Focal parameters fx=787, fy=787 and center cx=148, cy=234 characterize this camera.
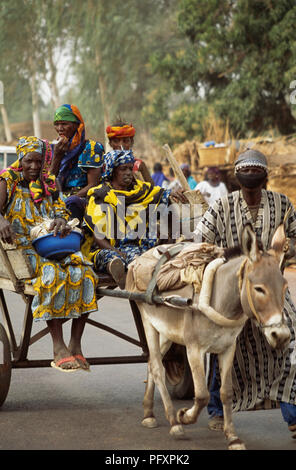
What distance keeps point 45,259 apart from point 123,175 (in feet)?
3.25

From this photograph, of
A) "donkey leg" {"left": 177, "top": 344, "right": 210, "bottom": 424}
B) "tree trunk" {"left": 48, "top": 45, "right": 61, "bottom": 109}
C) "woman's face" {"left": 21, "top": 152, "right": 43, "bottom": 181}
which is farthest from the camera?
"tree trunk" {"left": 48, "top": 45, "right": 61, "bottom": 109}

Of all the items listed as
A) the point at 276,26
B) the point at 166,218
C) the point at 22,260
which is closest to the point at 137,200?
the point at 166,218

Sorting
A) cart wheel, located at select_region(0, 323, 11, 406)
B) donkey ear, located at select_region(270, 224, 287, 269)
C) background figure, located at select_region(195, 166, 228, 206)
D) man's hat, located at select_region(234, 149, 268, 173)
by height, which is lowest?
cart wheel, located at select_region(0, 323, 11, 406)

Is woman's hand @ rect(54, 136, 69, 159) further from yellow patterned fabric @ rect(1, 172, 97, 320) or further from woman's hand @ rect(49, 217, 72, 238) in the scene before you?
woman's hand @ rect(49, 217, 72, 238)

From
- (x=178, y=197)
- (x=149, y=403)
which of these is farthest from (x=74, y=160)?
(x=149, y=403)

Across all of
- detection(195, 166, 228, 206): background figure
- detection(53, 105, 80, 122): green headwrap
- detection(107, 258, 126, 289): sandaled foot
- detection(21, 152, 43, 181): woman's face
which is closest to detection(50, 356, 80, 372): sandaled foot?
detection(107, 258, 126, 289): sandaled foot

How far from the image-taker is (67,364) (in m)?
5.72

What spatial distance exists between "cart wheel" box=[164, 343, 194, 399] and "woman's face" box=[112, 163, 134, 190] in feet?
4.56

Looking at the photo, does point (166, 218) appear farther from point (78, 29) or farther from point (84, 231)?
point (78, 29)

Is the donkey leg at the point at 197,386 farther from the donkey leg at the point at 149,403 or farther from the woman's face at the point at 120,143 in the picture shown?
the woman's face at the point at 120,143

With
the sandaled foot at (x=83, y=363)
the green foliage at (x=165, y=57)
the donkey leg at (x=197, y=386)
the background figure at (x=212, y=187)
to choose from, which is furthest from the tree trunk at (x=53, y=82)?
the donkey leg at (x=197, y=386)

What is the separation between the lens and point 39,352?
847cm

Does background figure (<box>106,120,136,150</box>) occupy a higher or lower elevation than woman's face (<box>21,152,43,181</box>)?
higher

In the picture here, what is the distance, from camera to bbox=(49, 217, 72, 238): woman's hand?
19.3 ft
